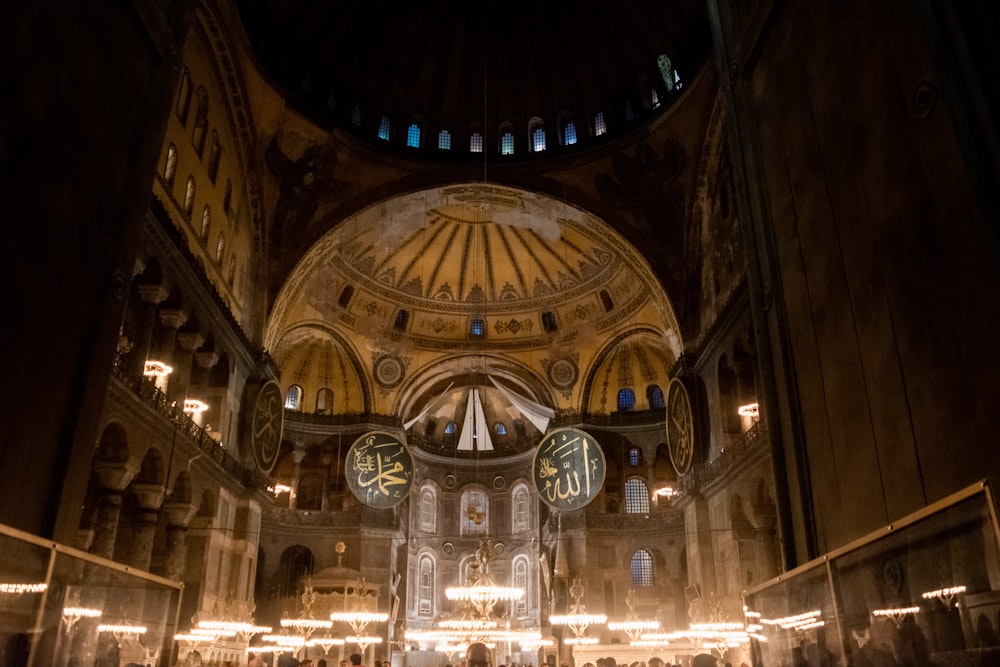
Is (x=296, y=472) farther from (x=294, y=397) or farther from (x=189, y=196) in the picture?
(x=189, y=196)

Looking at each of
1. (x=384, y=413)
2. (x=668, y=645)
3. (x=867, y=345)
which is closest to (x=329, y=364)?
(x=384, y=413)

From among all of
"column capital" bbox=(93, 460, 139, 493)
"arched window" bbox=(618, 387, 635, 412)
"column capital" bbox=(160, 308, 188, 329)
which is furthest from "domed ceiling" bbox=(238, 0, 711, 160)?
"arched window" bbox=(618, 387, 635, 412)

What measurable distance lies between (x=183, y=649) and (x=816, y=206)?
50.9ft

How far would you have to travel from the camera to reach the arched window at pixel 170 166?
1255cm

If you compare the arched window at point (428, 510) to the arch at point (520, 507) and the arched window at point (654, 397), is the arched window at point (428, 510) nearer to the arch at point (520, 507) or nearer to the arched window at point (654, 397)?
the arch at point (520, 507)

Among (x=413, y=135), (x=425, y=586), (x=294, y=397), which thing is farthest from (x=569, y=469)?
(x=425, y=586)

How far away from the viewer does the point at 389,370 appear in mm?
25156

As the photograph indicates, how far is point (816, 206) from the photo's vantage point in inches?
143

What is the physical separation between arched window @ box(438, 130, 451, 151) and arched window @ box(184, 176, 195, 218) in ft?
26.3

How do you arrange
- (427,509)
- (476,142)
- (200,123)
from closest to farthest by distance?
(200,123), (476,142), (427,509)

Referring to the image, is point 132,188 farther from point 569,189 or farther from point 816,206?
point 569,189

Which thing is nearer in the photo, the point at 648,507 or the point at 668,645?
the point at 668,645

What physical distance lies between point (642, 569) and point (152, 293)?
18700 mm

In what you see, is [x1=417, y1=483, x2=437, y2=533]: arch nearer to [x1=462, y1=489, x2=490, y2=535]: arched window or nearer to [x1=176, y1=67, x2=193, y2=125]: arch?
[x1=462, y1=489, x2=490, y2=535]: arched window
